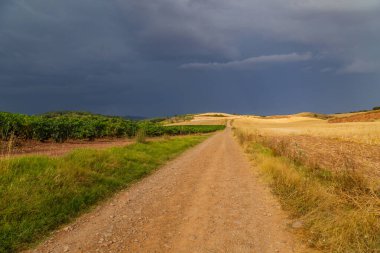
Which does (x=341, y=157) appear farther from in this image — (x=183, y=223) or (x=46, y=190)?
(x=46, y=190)

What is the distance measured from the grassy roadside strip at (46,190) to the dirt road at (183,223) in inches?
18.9

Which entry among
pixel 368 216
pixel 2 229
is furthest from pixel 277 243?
pixel 2 229

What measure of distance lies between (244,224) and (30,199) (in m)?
5.40

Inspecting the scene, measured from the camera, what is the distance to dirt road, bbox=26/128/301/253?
6.48 meters

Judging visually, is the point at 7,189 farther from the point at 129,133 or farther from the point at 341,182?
the point at 129,133

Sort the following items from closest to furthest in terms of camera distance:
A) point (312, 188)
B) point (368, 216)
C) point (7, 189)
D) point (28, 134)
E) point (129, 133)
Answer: point (368, 216) → point (7, 189) → point (312, 188) → point (28, 134) → point (129, 133)

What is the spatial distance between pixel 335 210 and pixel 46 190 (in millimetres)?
7581

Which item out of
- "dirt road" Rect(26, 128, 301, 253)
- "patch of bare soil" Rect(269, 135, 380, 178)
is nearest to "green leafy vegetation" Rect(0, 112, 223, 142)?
"dirt road" Rect(26, 128, 301, 253)

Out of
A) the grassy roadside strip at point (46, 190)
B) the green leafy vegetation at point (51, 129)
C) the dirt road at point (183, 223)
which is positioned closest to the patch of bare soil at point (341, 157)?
the dirt road at point (183, 223)

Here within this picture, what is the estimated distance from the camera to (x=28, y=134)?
28.3 meters

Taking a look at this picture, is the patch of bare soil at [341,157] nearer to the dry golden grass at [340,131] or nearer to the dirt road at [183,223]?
the dirt road at [183,223]

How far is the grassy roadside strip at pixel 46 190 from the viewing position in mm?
7059

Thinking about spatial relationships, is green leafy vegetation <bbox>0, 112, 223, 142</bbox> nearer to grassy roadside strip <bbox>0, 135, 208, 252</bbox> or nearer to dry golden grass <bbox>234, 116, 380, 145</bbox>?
grassy roadside strip <bbox>0, 135, 208, 252</bbox>

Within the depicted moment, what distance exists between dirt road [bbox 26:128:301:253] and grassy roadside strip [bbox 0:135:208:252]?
1.57 feet
